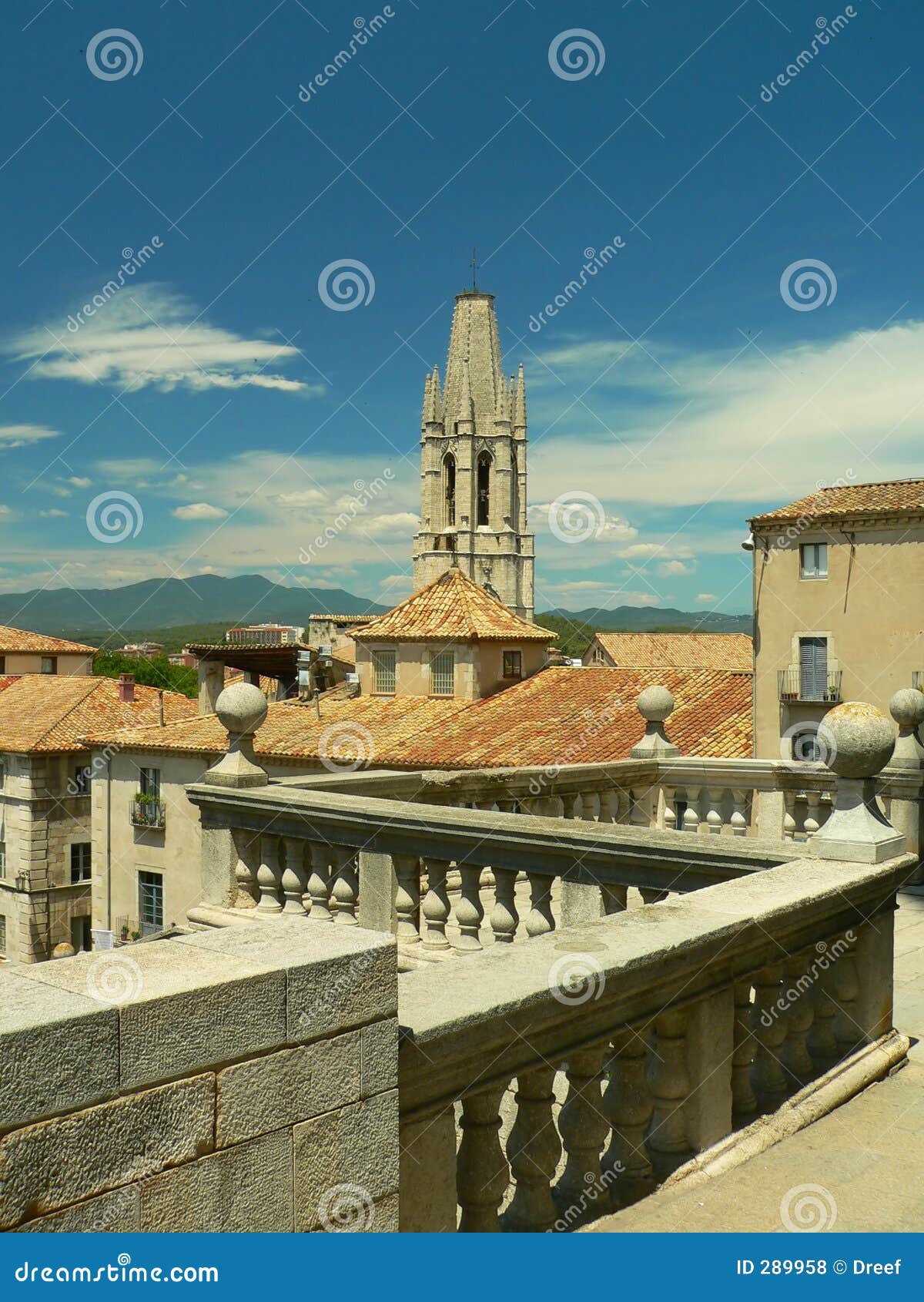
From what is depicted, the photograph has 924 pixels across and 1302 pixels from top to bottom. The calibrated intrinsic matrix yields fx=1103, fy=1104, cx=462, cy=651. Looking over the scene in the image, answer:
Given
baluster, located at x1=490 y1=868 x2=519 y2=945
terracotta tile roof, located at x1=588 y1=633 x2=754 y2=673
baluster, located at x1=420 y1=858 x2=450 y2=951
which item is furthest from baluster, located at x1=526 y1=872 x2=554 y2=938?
terracotta tile roof, located at x1=588 y1=633 x2=754 y2=673

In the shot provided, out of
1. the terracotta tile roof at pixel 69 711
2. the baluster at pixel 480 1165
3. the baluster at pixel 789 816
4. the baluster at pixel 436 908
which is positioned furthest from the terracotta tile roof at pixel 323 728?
the baluster at pixel 480 1165

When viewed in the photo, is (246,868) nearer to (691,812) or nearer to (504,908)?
(504,908)

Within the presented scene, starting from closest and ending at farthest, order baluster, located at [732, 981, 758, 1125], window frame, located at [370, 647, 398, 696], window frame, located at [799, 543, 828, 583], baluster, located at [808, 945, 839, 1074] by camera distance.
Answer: baluster, located at [732, 981, 758, 1125] → baluster, located at [808, 945, 839, 1074] → window frame, located at [799, 543, 828, 583] → window frame, located at [370, 647, 398, 696]

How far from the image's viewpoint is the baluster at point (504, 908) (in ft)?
19.2

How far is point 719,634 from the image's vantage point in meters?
70.3

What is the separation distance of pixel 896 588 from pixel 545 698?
973 cm

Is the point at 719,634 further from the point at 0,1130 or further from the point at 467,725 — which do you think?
the point at 0,1130

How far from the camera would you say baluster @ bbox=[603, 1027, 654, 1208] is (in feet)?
11.9

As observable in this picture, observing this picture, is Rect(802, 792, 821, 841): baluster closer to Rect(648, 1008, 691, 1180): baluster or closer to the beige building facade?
Rect(648, 1008, 691, 1180): baluster

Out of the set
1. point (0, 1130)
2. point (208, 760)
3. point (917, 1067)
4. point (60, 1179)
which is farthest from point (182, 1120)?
point (208, 760)

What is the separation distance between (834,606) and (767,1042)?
27.3 meters

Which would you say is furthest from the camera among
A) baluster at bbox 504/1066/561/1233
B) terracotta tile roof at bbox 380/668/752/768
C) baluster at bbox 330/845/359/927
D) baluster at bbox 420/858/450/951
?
terracotta tile roof at bbox 380/668/752/768

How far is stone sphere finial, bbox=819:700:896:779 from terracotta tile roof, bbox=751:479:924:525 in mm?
24276

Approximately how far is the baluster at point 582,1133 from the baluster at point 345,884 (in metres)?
3.18
